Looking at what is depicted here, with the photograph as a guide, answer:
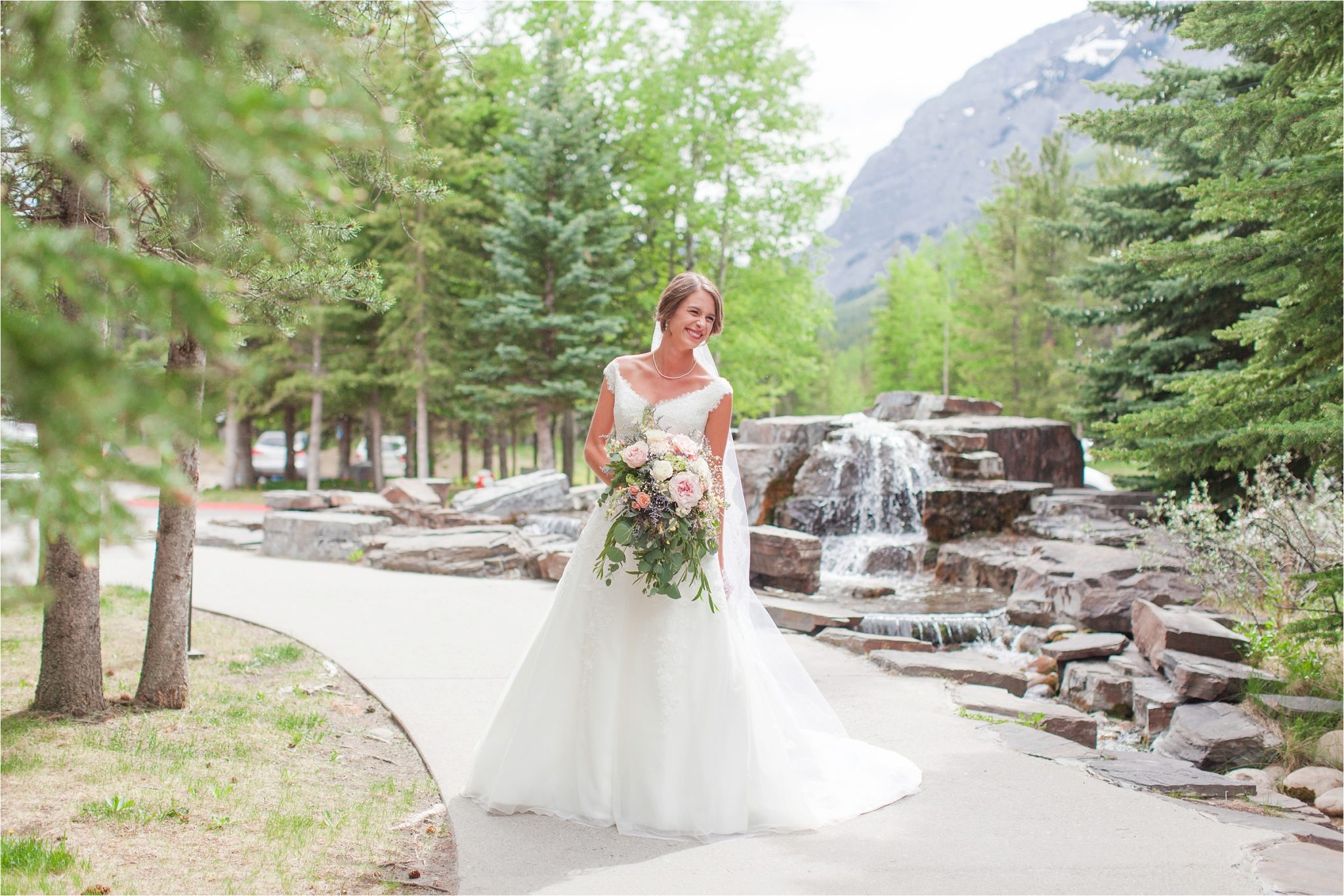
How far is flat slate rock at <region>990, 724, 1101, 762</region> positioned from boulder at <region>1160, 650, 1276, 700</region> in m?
1.64

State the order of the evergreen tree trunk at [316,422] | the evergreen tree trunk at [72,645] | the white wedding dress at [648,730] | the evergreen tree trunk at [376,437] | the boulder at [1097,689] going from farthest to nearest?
1. the evergreen tree trunk at [376,437]
2. the evergreen tree trunk at [316,422]
3. the boulder at [1097,689]
4. the evergreen tree trunk at [72,645]
5. the white wedding dress at [648,730]

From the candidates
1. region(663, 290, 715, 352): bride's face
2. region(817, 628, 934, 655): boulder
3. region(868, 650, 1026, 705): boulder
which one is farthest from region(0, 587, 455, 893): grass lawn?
region(817, 628, 934, 655): boulder

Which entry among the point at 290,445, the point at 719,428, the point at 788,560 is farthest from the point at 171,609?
the point at 290,445

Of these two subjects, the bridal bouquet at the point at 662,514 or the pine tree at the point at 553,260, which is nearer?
the bridal bouquet at the point at 662,514

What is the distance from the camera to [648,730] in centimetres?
436

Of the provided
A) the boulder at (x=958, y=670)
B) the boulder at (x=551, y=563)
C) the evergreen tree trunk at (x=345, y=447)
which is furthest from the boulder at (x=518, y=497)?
the evergreen tree trunk at (x=345, y=447)

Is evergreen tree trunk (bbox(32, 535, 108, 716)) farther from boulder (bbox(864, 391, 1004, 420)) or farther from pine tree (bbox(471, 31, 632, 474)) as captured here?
boulder (bbox(864, 391, 1004, 420))

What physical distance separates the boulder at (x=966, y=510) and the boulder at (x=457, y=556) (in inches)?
252

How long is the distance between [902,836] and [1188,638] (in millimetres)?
4522

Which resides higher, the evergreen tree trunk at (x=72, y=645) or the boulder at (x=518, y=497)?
the boulder at (x=518, y=497)

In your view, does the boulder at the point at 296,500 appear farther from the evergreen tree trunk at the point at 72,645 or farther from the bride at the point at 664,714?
the bride at the point at 664,714

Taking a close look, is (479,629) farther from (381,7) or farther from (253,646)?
(381,7)

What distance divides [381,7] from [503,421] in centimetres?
2352

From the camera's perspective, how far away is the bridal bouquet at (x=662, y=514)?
438 centimetres
